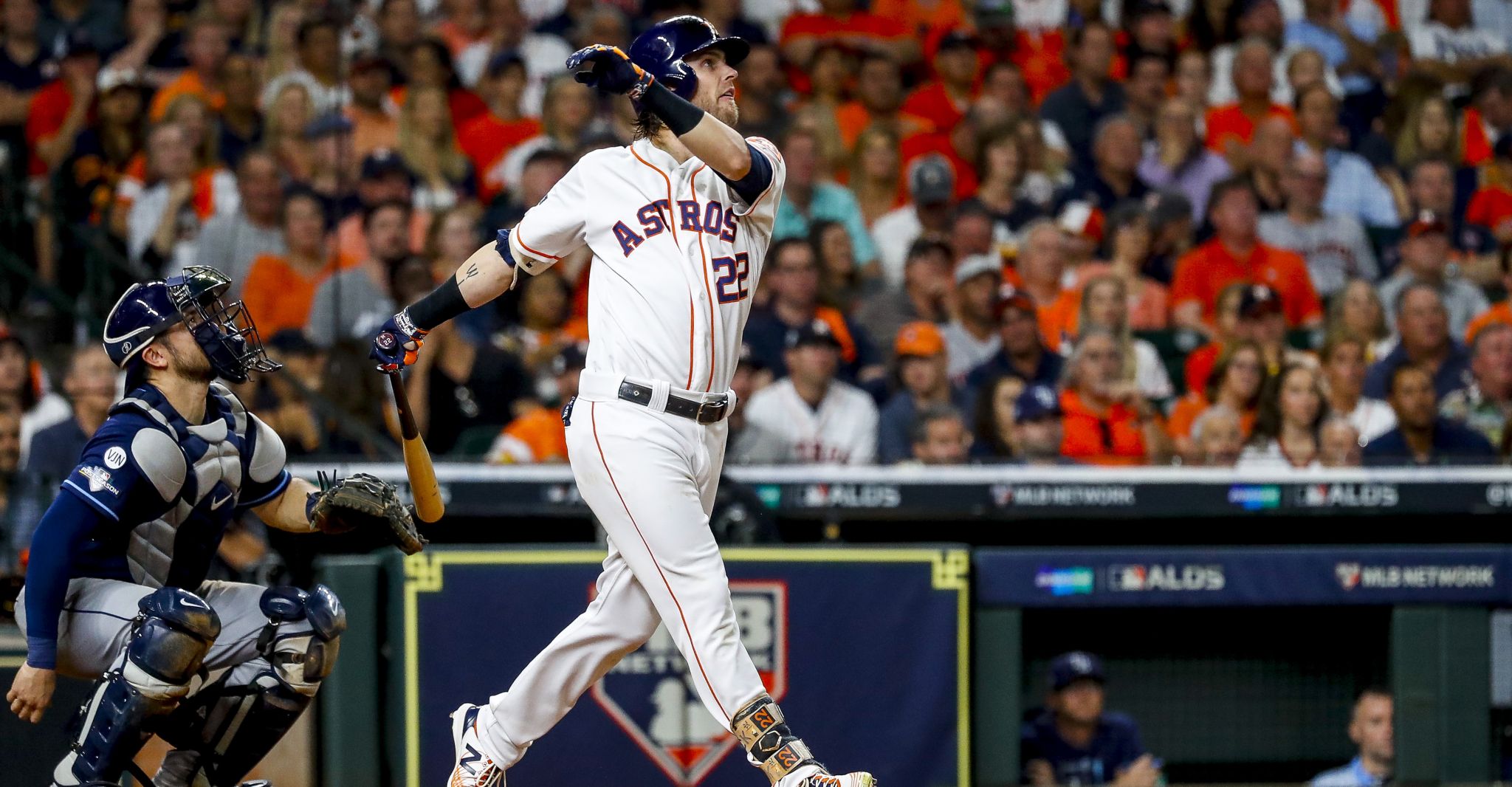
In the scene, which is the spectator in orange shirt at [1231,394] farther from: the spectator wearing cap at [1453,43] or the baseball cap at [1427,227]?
the spectator wearing cap at [1453,43]

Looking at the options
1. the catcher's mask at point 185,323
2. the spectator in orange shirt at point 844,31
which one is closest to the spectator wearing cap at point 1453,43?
the spectator in orange shirt at point 844,31

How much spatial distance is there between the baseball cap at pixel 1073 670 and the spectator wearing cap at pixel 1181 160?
12.0 ft

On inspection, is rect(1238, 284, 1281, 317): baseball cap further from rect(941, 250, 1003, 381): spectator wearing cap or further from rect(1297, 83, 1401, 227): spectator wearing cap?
rect(1297, 83, 1401, 227): spectator wearing cap

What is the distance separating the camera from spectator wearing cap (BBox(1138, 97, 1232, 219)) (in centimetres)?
837

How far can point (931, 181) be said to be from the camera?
25.9 feet

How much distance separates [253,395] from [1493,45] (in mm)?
6629

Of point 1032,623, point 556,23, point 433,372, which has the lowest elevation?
point 1032,623

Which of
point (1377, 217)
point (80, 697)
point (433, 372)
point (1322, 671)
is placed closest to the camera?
point (80, 697)

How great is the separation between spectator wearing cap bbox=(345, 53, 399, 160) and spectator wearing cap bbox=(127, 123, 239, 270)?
27.3 inches

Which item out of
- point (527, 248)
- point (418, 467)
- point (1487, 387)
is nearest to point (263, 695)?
point (418, 467)

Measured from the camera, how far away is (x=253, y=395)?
6027 millimetres

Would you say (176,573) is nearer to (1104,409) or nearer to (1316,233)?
(1104,409)

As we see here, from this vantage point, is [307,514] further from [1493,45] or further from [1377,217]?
[1493,45]

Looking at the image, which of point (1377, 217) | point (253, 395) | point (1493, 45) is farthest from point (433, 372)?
point (1493, 45)
